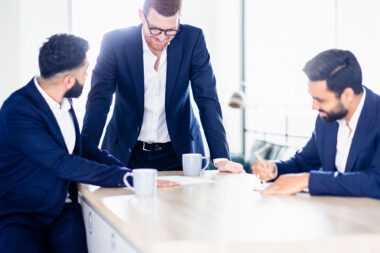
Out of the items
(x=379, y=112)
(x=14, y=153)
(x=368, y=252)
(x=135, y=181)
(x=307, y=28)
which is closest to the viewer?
(x=368, y=252)

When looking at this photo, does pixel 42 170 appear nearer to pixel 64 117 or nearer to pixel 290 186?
pixel 64 117

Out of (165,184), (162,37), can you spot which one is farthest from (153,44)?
(165,184)

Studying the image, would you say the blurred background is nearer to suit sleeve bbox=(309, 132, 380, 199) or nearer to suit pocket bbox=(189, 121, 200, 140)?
suit pocket bbox=(189, 121, 200, 140)

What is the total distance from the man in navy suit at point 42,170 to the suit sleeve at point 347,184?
520 mm

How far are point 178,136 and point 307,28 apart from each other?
2.18 meters

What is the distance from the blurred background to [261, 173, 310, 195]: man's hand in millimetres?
1706

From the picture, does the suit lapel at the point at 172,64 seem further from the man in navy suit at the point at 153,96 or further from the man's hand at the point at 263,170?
the man's hand at the point at 263,170

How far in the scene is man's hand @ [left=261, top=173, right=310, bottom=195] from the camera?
154cm

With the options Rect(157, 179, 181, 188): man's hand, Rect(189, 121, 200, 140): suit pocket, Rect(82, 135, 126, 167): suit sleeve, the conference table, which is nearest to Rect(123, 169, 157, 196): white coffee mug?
the conference table

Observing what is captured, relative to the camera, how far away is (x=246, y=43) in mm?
5527

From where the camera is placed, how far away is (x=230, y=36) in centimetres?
566

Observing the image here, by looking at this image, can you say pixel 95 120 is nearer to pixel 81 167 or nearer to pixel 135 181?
pixel 81 167

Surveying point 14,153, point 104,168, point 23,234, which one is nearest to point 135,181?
point 104,168

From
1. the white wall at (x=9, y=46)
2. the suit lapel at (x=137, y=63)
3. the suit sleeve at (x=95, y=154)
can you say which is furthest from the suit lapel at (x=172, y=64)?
the white wall at (x=9, y=46)
